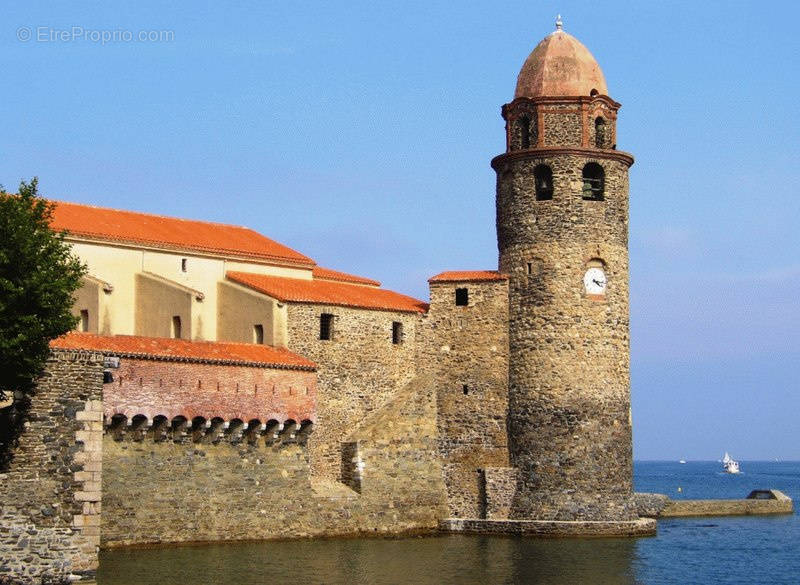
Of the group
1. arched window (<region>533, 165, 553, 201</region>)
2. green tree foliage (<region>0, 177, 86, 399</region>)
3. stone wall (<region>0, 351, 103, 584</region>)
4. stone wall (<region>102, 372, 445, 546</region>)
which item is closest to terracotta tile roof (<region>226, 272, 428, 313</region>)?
stone wall (<region>102, 372, 445, 546</region>)

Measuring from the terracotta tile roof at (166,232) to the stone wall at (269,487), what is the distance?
263 inches

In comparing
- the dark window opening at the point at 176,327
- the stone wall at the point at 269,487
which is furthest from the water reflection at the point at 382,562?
the dark window opening at the point at 176,327

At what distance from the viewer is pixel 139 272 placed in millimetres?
39031

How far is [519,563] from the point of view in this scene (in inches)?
1321

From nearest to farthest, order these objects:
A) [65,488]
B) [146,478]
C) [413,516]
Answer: [65,488] → [146,478] → [413,516]

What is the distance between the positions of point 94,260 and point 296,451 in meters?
7.95

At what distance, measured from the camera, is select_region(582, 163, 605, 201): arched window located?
40.8 meters

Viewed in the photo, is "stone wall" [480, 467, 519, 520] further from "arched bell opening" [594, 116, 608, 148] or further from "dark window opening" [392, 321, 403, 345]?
"arched bell opening" [594, 116, 608, 148]

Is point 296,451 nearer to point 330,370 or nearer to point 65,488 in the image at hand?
point 330,370

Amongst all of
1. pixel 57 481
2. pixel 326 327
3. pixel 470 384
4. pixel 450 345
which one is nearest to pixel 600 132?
pixel 450 345

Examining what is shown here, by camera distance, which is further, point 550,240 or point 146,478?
point 550,240

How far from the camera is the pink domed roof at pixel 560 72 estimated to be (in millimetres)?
40969

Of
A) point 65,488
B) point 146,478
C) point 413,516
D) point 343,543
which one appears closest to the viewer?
point 65,488

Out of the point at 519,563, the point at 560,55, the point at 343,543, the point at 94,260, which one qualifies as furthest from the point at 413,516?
the point at 560,55
